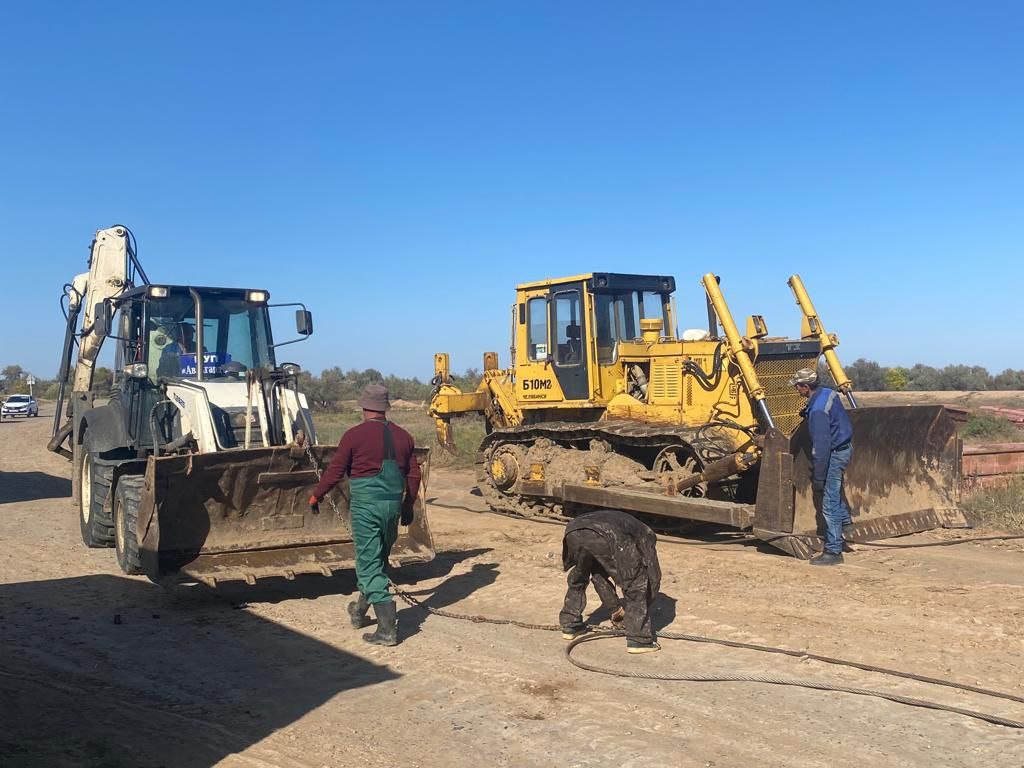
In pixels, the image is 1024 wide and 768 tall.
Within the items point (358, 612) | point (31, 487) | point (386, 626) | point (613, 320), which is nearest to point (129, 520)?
point (358, 612)

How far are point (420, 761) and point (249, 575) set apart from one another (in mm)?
3451

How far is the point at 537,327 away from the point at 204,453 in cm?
597

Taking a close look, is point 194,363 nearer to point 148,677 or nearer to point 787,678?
point 148,677

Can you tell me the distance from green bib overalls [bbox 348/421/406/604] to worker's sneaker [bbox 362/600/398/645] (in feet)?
0.30

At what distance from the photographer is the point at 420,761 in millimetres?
4457

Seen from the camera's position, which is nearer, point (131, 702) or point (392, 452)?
point (131, 702)

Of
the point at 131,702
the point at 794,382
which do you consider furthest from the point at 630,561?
the point at 794,382

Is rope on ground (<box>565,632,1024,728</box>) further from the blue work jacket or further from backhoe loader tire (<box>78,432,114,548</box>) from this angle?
backhoe loader tire (<box>78,432,114,548</box>)

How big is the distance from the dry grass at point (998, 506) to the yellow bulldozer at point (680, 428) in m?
0.53

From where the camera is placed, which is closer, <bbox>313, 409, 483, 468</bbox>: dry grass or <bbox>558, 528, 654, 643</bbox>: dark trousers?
<bbox>558, 528, 654, 643</bbox>: dark trousers

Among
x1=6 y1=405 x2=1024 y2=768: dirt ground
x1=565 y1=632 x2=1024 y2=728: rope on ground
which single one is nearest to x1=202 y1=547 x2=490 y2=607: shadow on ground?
x1=6 y1=405 x2=1024 y2=768: dirt ground

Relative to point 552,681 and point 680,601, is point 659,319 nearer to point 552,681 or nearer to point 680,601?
point 680,601

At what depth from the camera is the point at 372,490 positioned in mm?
6691

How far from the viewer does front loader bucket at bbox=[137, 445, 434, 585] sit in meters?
7.45
